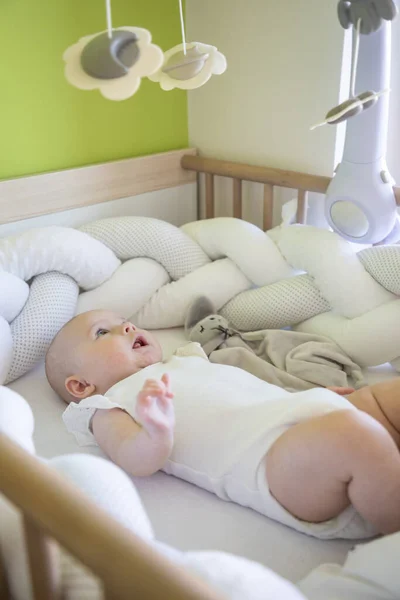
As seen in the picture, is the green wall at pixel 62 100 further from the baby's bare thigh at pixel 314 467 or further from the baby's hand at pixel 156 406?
the baby's bare thigh at pixel 314 467

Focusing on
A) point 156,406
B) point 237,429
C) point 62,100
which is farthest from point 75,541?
point 62,100

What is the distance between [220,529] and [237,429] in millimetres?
144

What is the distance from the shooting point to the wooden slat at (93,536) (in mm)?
423

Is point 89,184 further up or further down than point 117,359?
further up

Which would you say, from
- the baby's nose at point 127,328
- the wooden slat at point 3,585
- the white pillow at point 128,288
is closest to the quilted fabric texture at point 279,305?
the white pillow at point 128,288

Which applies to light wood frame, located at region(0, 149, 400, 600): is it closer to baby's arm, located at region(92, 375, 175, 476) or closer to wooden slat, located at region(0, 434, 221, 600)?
wooden slat, located at region(0, 434, 221, 600)

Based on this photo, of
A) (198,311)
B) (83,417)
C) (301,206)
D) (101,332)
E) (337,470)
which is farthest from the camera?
(301,206)

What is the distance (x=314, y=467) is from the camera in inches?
31.8

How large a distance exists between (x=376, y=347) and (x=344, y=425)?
0.46 meters

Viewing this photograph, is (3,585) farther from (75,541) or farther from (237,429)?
(237,429)

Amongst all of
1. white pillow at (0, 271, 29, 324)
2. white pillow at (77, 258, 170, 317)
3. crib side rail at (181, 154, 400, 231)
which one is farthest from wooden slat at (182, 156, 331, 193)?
white pillow at (0, 271, 29, 324)

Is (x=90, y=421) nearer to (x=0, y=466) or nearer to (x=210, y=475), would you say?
(x=210, y=475)

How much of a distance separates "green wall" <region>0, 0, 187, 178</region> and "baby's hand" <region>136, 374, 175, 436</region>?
0.91 m

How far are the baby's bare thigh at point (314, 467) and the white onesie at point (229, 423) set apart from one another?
0.06ft
